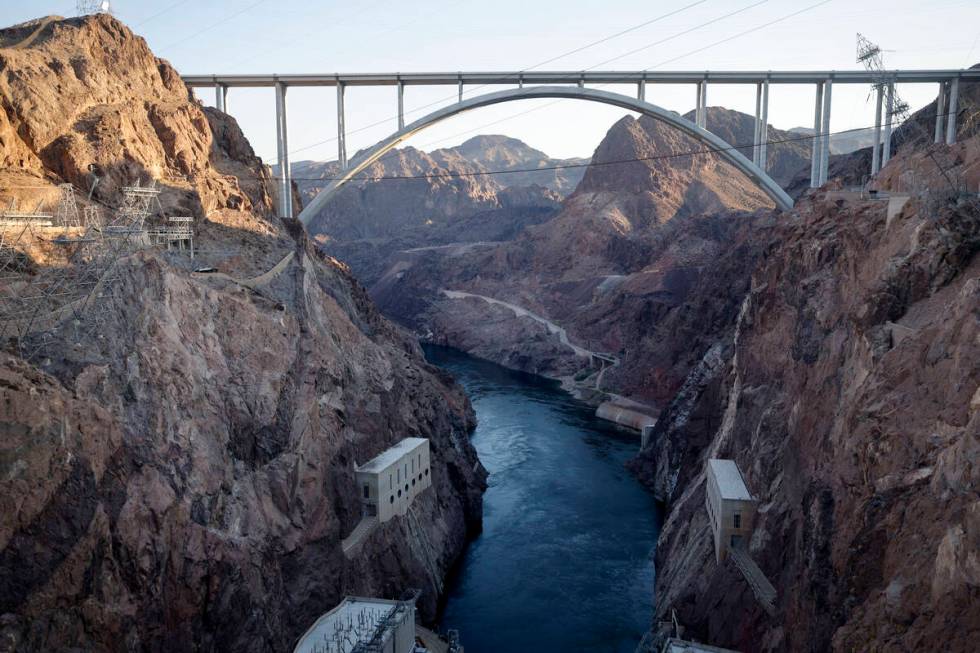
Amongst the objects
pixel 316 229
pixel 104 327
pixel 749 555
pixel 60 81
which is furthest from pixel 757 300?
pixel 316 229

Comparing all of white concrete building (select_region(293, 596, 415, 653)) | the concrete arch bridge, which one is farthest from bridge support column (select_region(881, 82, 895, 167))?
white concrete building (select_region(293, 596, 415, 653))

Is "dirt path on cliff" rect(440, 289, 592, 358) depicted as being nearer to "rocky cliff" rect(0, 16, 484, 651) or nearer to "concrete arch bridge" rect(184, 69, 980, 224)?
"concrete arch bridge" rect(184, 69, 980, 224)

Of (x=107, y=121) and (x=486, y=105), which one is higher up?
(x=486, y=105)

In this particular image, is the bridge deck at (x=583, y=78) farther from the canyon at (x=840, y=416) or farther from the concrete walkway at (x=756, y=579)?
the concrete walkway at (x=756, y=579)

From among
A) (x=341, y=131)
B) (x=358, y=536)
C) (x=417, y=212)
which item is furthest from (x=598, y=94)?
(x=417, y=212)

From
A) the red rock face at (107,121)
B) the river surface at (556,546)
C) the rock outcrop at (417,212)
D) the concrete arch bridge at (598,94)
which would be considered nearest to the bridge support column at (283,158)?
the concrete arch bridge at (598,94)

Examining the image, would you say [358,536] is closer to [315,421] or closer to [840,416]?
[315,421]
